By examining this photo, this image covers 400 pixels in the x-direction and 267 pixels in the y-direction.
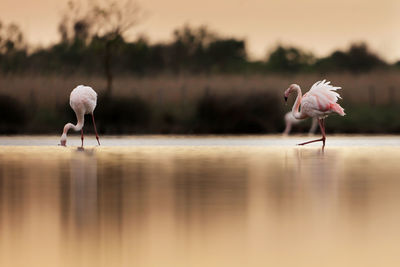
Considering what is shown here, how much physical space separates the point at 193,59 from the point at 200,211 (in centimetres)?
5380

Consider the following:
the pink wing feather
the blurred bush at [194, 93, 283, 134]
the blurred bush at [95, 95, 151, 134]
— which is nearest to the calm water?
the pink wing feather

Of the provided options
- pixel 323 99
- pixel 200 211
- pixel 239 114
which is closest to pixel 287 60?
pixel 239 114

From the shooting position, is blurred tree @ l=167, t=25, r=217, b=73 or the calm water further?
blurred tree @ l=167, t=25, r=217, b=73

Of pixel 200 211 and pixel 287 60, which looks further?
pixel 287 60

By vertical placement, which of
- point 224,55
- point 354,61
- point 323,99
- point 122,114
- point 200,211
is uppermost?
point 224,55

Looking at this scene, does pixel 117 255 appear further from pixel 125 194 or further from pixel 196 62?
pixel 196 62

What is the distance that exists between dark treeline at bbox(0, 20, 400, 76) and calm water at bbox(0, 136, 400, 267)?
3861 centimetres

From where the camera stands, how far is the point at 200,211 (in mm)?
8602

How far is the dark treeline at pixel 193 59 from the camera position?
55.3 metres

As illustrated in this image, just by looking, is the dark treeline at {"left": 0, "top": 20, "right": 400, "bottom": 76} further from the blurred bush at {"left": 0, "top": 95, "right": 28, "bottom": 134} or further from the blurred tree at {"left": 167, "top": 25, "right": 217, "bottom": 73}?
the blurred bush at {"left": 0, "top": 95, "right": 28, "bottom": 134}

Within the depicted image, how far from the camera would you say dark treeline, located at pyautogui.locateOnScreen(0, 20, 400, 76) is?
55.3 metres

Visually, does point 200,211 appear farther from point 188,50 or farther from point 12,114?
point 188,50

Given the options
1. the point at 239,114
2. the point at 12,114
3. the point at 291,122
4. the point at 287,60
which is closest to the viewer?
the point at 291,122

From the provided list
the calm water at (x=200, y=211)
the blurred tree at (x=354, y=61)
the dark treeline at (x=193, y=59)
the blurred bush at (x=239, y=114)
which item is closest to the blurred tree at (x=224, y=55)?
the dark treeline at (x=193, y=59)
